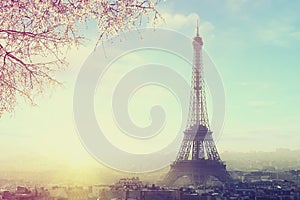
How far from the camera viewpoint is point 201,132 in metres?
52.3

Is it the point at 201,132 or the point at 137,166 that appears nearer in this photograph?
the point at 201,132

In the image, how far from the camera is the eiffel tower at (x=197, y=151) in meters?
52.1

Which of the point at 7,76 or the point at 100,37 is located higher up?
the point at 100,37

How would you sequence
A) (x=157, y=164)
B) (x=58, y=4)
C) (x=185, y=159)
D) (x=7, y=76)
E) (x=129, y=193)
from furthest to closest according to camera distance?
1. (x=157, y=164)
2. (x=185, y=159)
3. (x=129, y=193)
4. (x=7, y=76)
5. (x=58, y=4)

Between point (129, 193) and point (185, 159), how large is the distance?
12191 mm

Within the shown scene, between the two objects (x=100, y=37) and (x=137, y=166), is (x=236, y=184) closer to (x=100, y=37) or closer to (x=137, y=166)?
(x=137, y=166)

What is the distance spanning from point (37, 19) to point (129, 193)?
36.5 meters

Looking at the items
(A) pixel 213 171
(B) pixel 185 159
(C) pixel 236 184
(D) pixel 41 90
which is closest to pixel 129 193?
(B) pixel 185 159

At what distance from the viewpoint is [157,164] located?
55.8 m

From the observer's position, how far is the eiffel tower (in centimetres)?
5206

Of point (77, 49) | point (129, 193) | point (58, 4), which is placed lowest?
point (129, 193)

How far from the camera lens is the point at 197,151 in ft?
172

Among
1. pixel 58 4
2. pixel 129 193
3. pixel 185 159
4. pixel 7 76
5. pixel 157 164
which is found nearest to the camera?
pixel 58 4

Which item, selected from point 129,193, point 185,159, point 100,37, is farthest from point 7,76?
point 185,159
